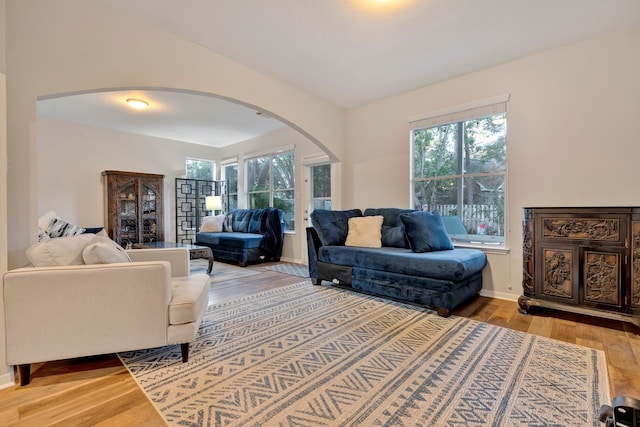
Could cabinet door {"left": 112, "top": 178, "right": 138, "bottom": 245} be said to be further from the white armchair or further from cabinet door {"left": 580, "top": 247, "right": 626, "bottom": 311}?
cabinet door {"left": 580, "top": 247, "right": 626, "bottom": 311}

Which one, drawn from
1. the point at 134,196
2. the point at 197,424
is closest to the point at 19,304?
the point at 197,424

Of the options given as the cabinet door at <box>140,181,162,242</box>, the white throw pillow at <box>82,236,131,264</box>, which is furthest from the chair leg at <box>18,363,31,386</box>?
the cabinet door at <box>140,181,162,242</box>

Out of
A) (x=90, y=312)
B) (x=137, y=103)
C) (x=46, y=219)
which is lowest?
(x=90, y=312)

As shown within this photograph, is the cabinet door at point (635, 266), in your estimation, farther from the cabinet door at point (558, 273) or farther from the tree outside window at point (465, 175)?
the tree outside window at point (465, 175)

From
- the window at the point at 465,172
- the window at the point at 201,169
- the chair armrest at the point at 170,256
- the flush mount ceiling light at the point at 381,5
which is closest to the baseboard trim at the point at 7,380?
the chair armrest at the point at 170,256

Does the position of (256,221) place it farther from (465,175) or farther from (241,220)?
(465,175)

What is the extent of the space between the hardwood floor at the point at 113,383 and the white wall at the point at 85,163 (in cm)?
435

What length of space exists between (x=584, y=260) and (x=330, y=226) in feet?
8.22

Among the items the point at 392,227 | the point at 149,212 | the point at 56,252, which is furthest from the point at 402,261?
the point at 149,212

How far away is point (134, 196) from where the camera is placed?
5.72 m

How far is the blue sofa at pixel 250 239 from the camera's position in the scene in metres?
5.12

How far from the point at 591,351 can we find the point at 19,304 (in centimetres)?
352

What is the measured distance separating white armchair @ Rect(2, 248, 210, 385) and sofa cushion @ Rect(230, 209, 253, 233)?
403 centimetres

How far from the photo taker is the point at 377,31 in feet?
8.73
